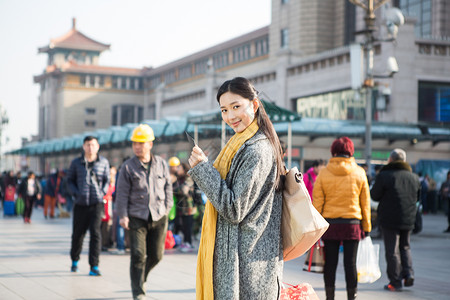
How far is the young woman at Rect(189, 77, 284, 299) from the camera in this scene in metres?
3.27

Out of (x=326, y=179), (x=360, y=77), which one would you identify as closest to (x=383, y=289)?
(x=326, y=179)

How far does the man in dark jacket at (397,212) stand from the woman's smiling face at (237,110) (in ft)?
16.9

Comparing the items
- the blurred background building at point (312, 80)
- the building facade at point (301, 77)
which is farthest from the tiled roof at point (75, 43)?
the blurred background building at point (312, 80)

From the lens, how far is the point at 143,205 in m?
6.98

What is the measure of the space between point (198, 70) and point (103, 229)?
58.1 meters

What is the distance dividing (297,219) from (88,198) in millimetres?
5956

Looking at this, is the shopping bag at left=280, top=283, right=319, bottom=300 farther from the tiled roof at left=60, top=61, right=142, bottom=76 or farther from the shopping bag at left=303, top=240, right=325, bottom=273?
the tiled roof at left=60, top=61, right=142, bottom=76

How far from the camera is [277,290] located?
3.42 metres

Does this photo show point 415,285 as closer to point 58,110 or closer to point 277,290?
point 277,290

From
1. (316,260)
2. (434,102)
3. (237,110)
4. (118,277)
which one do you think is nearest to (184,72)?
(434,102)

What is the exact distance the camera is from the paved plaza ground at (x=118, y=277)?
7.52 m

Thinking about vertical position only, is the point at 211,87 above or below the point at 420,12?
below

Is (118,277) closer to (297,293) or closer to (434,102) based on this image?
(297,293)

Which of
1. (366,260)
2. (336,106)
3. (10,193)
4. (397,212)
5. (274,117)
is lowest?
(10,193)
